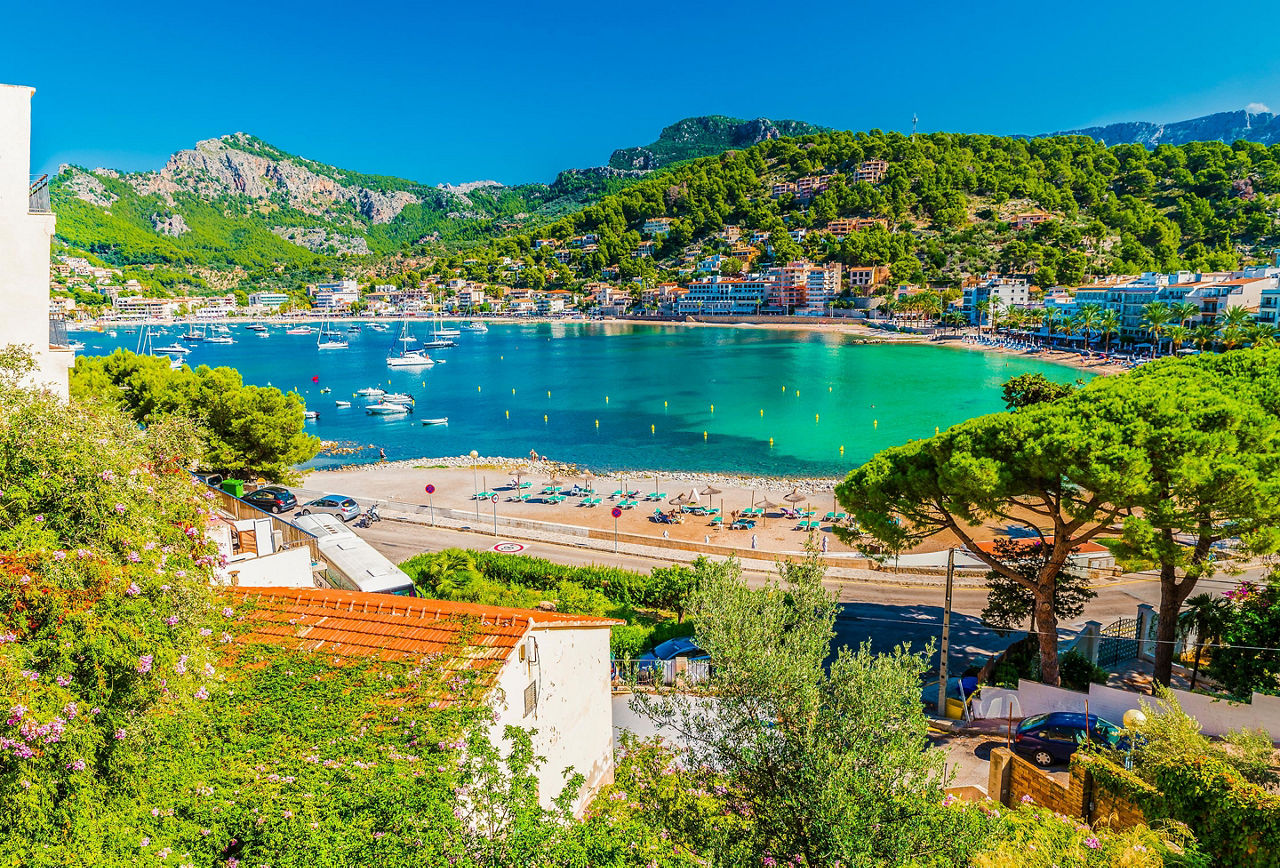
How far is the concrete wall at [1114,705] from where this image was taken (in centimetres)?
897

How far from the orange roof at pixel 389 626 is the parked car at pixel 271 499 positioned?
52.8ft

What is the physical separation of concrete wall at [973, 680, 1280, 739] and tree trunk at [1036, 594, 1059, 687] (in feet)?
5.49

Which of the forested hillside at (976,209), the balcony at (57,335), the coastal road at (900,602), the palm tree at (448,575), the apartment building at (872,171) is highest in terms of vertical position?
the apartment building at (872,171)

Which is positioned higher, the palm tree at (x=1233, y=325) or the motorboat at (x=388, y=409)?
the palm tree at (x=1233, y=325)

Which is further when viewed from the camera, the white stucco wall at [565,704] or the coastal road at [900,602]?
the coastal road at [900,602]

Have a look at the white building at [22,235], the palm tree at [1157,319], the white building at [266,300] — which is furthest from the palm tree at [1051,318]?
the white building at [266,300]

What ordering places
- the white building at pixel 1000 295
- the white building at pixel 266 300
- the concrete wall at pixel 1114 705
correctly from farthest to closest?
the white building at pixel 266 300 → the white building at pixel 1000 295 → the concrete wall at pixel 1114 705

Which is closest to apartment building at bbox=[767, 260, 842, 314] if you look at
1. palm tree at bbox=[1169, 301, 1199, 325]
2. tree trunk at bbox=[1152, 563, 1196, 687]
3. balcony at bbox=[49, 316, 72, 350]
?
palm tree at bbox=[1169, 301, 1199, 325]

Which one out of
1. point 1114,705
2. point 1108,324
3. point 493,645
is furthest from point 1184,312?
point 493,645

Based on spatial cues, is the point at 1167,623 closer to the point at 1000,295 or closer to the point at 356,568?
the point at 356,568

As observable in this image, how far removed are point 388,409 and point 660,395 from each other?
2268 centimetres

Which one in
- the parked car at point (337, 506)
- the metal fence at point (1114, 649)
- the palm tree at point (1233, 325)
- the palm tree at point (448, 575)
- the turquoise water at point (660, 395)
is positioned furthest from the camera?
the palm tree at point (1233, 325)

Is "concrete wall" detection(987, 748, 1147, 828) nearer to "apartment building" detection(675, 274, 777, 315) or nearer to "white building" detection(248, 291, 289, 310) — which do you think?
"apartment building" detection(675, 274, 777, 315)

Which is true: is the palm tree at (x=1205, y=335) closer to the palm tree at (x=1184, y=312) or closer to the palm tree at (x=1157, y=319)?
the palm tree at (x=1157, y=319)
